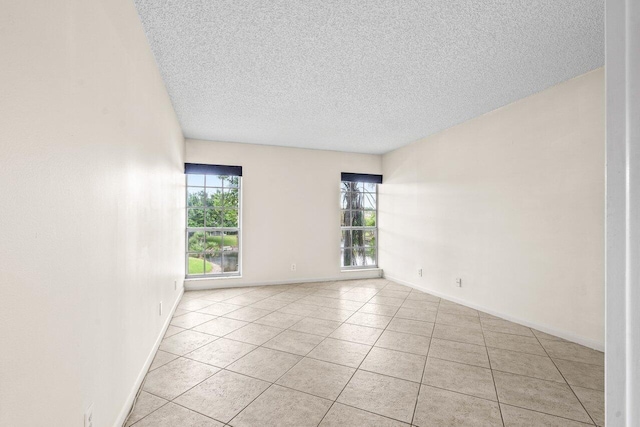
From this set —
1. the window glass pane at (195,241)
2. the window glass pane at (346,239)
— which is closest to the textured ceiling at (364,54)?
the window glass pane at (195,241)

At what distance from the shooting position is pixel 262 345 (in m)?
3.00

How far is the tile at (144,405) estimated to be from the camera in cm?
195

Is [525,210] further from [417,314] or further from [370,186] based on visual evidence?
[370,186]

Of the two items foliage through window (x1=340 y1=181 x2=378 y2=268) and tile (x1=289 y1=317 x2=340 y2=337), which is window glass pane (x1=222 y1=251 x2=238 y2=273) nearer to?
foliage through window (x1=340 y1=181 x2=378 y2=268)

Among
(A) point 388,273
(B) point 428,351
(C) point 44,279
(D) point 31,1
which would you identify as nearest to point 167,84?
(D) point 31,1

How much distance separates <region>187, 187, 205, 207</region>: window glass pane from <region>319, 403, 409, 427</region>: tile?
4.26m

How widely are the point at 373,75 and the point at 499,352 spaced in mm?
2734

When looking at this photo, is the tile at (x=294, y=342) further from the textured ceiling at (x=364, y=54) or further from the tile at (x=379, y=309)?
the textured ceiling at (x=364, y=54)

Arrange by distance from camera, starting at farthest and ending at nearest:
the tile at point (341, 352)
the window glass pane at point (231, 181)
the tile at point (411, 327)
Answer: the window glass pane at point (231, 181) → the tile at point (411, 327) → the tile at point (341, 352)

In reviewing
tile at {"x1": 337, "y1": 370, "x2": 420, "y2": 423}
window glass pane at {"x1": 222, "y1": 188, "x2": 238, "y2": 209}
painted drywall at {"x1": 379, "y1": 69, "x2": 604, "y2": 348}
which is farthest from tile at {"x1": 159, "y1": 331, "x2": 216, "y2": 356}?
painted drywall at {"x1": 379, "y1": 69, "x2": 604, "y2": 348}

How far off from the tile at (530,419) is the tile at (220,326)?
2491 millimetres

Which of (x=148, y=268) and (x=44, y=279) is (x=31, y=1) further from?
(x=148, y=268)

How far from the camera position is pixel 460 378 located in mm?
2402

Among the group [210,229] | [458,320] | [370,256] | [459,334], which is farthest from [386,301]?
[210,229]
